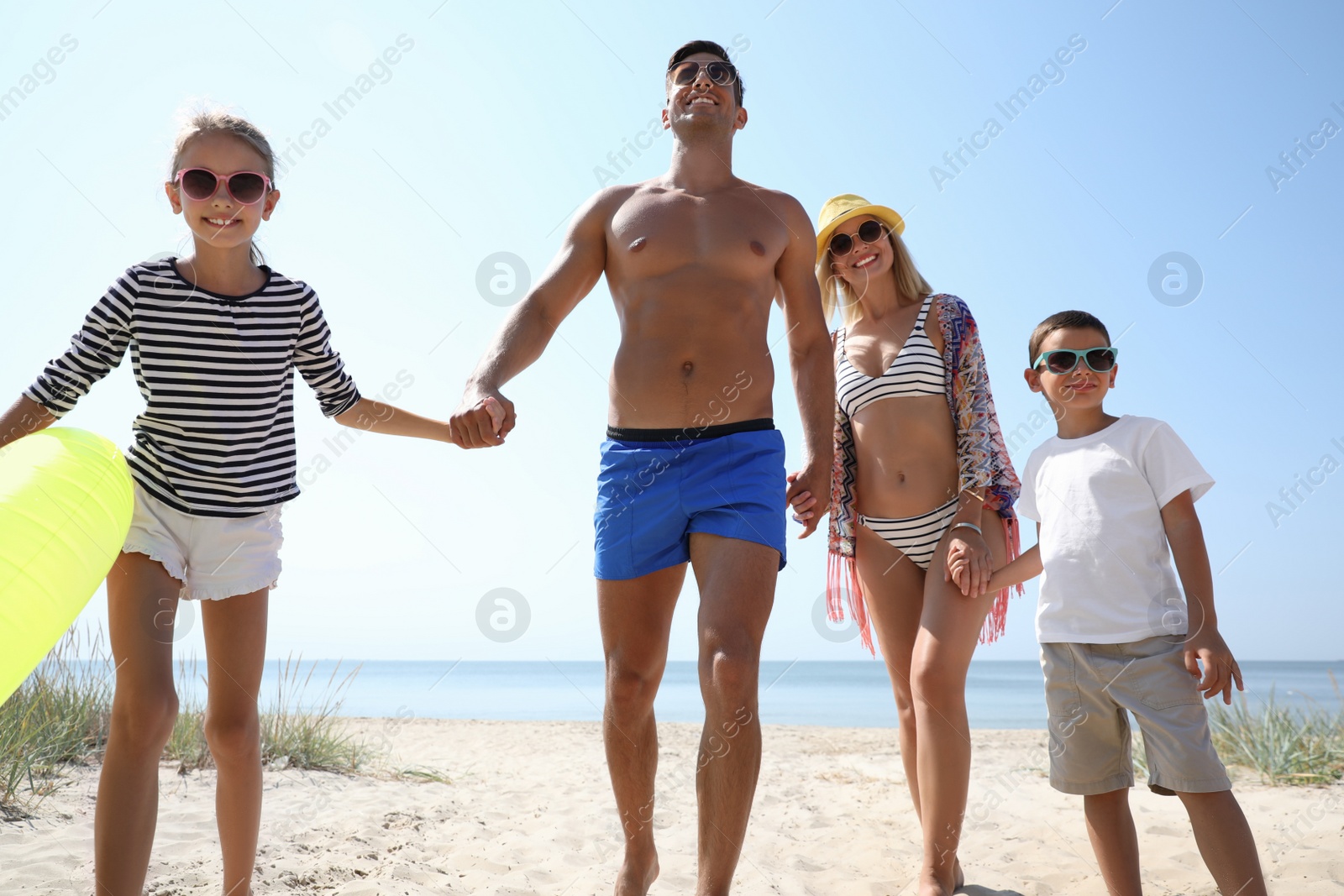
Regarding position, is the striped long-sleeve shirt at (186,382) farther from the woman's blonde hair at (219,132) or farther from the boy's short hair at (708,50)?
the boy's short hair at (708,50)

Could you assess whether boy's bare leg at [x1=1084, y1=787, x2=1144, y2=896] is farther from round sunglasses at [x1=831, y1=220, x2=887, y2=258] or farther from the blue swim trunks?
round sunglasses at [x1=831, y1=220, x2=887, y2=258]

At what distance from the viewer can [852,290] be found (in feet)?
Result: 14.3

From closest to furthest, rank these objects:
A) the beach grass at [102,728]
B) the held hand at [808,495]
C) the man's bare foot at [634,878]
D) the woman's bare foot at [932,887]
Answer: the man's bare foot at [634,878]
the held hand at [808,495]
the woman's bare foot at [932,887]
the beach grass at [102,728]

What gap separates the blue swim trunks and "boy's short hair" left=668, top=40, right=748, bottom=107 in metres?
1.43

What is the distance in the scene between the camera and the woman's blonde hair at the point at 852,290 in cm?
423

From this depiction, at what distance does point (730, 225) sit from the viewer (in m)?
3.43

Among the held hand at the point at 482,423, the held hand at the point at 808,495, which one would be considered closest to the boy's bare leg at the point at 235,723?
the held hand at the point at 482,423

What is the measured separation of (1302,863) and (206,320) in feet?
15.7

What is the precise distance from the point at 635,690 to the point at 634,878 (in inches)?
24.4

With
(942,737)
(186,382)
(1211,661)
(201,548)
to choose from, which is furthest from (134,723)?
(1211,661)

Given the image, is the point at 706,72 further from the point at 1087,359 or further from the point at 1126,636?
the point at 1126,636

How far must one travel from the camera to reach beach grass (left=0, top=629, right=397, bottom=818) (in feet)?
16.9

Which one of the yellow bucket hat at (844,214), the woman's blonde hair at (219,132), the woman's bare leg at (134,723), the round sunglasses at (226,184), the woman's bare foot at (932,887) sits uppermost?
the yellow bucket hat at (844,214)

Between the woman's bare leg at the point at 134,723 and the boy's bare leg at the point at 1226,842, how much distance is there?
3.01 meters
